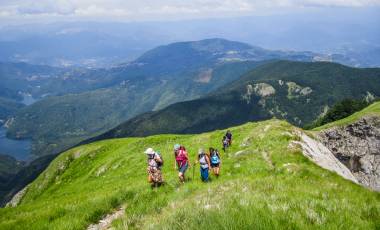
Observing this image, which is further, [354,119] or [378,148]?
[354,119]

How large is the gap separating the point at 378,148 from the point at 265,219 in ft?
189

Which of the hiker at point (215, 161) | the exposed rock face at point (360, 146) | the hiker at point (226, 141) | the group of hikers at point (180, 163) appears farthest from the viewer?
the exposed rock face at point (360, 146)

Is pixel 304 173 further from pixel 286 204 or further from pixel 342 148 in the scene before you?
pixel 342 148

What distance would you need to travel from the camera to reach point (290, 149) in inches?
1001

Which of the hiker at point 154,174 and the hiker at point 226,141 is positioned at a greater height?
the hiker at point 154,174

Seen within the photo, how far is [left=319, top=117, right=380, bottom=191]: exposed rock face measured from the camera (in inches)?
2115

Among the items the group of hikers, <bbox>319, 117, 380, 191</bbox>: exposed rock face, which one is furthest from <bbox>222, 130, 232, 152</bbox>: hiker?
<bbox>319, 117, 380, 191</bbox>: exposed rock face

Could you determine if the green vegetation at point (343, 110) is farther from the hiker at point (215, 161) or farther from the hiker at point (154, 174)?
the hiker at point (154, 174)

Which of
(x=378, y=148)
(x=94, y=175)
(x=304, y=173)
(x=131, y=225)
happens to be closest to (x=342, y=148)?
(x=378, y=148)

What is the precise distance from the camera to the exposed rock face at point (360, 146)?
53.7 meters

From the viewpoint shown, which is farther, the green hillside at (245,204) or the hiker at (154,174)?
the hiker at (154,174)

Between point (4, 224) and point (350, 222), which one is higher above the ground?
point (350, 222)

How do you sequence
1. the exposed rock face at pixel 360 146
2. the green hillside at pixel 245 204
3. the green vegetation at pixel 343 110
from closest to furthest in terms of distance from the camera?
the green hillside at pixel 245 204 < the exposed rock face at pixel 360 146 < the green vegetation at pixel 343 110

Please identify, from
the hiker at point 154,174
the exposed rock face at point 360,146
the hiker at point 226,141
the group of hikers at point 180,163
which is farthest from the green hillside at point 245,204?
the exposed rock face at point 360,146
